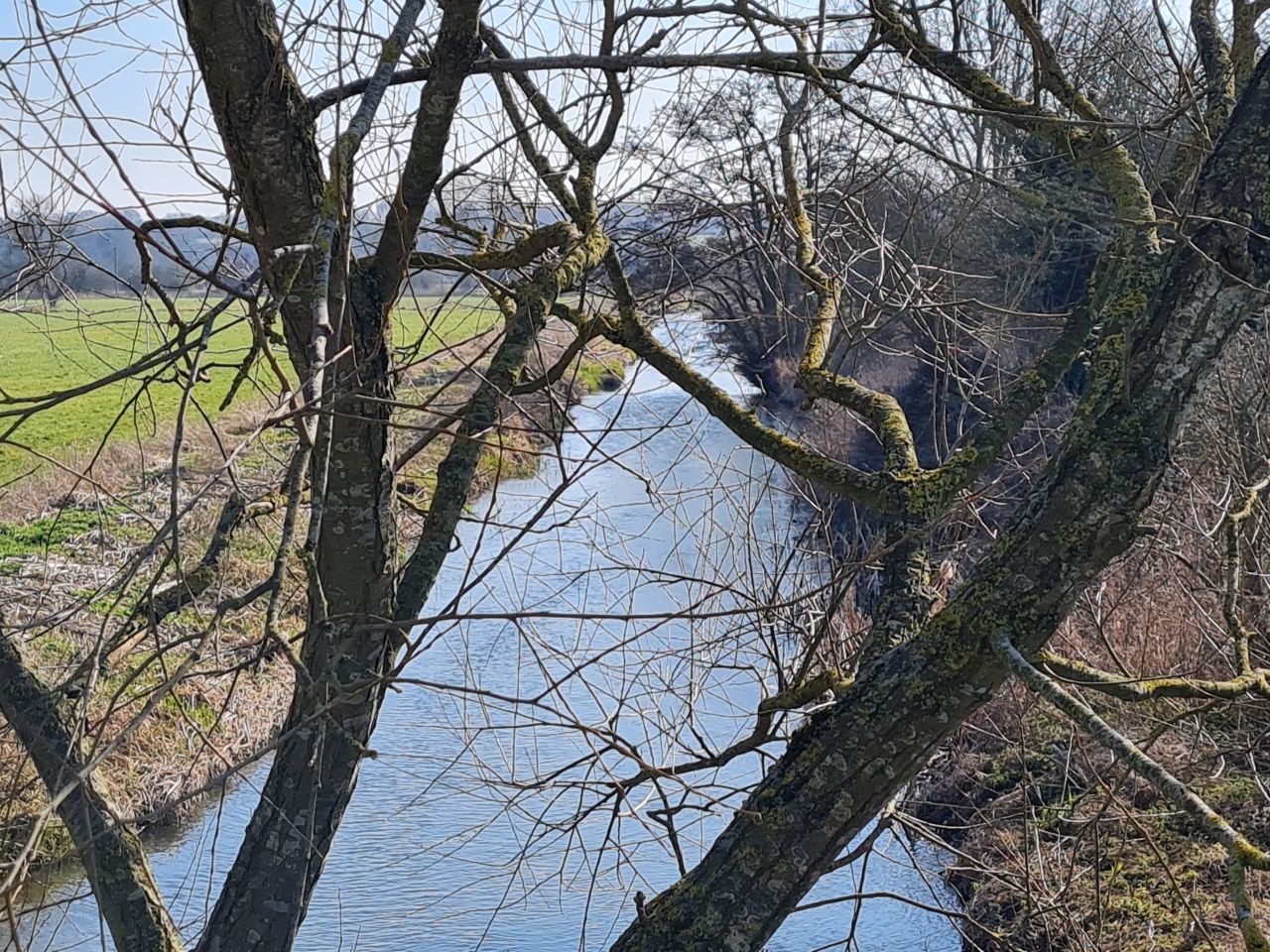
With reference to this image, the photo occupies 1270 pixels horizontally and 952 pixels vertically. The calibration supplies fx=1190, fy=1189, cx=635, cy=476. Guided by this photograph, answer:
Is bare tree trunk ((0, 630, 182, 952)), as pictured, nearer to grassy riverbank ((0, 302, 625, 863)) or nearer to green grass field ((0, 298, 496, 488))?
grassy riverbank ((0, 302, 625, 863))

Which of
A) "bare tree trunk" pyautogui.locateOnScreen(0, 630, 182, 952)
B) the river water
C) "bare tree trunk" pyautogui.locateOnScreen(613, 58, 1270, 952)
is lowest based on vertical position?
"bare tree trunk" pyautogui.locateOnScreen(613, 58, 1270, 952)

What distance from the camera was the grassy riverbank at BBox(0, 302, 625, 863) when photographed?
2590 millimetres

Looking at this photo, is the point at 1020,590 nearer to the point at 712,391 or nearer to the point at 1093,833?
the point at 712,391

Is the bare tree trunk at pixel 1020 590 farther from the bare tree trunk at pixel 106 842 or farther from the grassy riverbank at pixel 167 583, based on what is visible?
the bare tree trunk at pixel 106 842

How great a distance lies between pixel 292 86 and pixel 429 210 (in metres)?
1.00

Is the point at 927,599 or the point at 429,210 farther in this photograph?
the point at 429,210

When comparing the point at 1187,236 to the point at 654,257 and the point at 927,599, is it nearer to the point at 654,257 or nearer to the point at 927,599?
the point at 927,599

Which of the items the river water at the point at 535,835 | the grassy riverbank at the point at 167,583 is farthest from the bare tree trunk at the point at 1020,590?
the river water at the point at 535,835

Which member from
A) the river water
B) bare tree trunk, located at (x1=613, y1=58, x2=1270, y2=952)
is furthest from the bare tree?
the river water

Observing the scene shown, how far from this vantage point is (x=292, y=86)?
272cm

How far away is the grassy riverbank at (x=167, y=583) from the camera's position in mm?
2590

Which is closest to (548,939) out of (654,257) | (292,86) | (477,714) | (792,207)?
(477,714)

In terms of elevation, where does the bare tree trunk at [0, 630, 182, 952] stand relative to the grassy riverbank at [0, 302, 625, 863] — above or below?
below

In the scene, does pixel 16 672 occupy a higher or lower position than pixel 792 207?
lower
